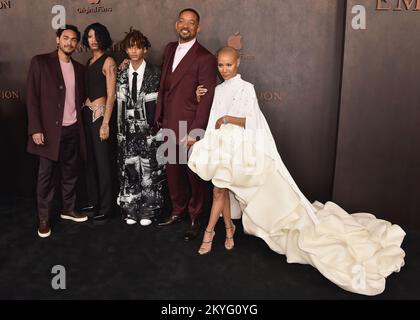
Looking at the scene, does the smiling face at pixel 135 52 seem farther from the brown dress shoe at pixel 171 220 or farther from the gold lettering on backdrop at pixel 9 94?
the gold lettering on backdrop at pixel 9 94

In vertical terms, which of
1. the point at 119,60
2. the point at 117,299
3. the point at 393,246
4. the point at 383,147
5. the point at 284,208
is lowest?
the point at 117,299

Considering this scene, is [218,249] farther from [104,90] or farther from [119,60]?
[119,60]

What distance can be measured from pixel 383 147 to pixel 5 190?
152 inches

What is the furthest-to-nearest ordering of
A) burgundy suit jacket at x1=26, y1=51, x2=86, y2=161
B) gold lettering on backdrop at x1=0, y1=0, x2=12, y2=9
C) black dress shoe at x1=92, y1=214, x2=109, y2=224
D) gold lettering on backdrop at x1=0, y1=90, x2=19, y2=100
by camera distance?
gold lettering on backdrop at x1=0, y1=90, x2=19, y2=100, gold lettering on backdrop at x1=0, y1=0, x2=12, y2=9, black dress shoe at x1=92, y1=214, x2=109, y2=224, burgundy suit jacket at x1=26, y1=51, x2=86, y2=161

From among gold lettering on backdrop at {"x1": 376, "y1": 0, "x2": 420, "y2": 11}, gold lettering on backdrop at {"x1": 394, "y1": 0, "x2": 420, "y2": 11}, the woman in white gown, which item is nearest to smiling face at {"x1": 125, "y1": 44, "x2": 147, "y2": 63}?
the woman in white gown

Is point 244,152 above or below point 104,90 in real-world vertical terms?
below

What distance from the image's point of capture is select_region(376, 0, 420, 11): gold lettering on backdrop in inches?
122

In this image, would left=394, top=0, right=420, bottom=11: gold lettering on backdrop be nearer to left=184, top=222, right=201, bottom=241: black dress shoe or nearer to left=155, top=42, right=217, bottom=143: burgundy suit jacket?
left=155, top=42, right=217, bottom=143: burgundy suit jacket

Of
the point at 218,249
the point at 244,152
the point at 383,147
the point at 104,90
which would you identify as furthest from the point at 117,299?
the point at 383,147

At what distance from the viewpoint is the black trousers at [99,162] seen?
133 inches

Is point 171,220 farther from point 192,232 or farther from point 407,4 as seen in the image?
point 407,4

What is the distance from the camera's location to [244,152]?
2.75m

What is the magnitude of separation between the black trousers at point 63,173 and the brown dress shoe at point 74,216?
46mm

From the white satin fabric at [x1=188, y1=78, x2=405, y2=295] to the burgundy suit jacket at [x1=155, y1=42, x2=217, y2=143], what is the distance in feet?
0.48
